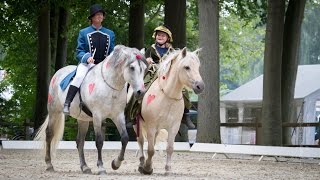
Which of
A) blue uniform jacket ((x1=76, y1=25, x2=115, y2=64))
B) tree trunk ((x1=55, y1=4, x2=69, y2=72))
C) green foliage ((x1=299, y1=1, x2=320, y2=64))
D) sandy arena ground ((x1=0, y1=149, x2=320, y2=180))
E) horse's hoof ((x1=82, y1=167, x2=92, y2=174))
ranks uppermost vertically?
green foliage ((x1=299, y1=1, x2=320, y2=64))

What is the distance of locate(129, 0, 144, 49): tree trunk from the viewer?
94.4ft

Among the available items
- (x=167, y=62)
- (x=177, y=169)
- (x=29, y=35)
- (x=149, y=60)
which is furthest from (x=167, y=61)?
(x=29, y=35)

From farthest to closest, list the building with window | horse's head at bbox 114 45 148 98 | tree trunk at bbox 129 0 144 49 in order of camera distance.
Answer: the building with window < tree trunk at bbox 129 0 144 49 < horse's head at bbox 114 45 148 98

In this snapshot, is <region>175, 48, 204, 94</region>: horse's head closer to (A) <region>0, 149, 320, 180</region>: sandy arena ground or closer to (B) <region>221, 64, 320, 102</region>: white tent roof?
(A) <region>0, 149, 320, 180</region>: sandy arena ground

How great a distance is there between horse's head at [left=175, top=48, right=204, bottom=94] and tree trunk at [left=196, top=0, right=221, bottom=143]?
979 centimetres

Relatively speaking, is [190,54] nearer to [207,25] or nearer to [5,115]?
[207,25]

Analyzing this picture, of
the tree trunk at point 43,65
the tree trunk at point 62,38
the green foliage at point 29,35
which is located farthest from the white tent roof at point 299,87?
the tree trunk at point 43,65

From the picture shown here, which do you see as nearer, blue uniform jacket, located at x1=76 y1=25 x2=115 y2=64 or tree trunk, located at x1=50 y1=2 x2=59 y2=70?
blue uniform jacket, located at x1=76 y1=25 x2=115 y2=64

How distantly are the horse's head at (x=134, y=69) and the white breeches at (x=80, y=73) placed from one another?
112 centimetres

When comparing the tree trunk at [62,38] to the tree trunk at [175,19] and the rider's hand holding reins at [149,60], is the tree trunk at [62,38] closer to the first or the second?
the tree trunk at [175,19]

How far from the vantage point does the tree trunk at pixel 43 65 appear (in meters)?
29.0

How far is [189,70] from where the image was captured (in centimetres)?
1263

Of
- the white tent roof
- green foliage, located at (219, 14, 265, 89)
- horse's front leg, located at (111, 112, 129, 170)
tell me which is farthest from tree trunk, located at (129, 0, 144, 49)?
horse's front leg, located at (111, 112, 129, 170)

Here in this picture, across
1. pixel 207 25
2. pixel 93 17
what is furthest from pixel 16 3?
pixel 93 17
